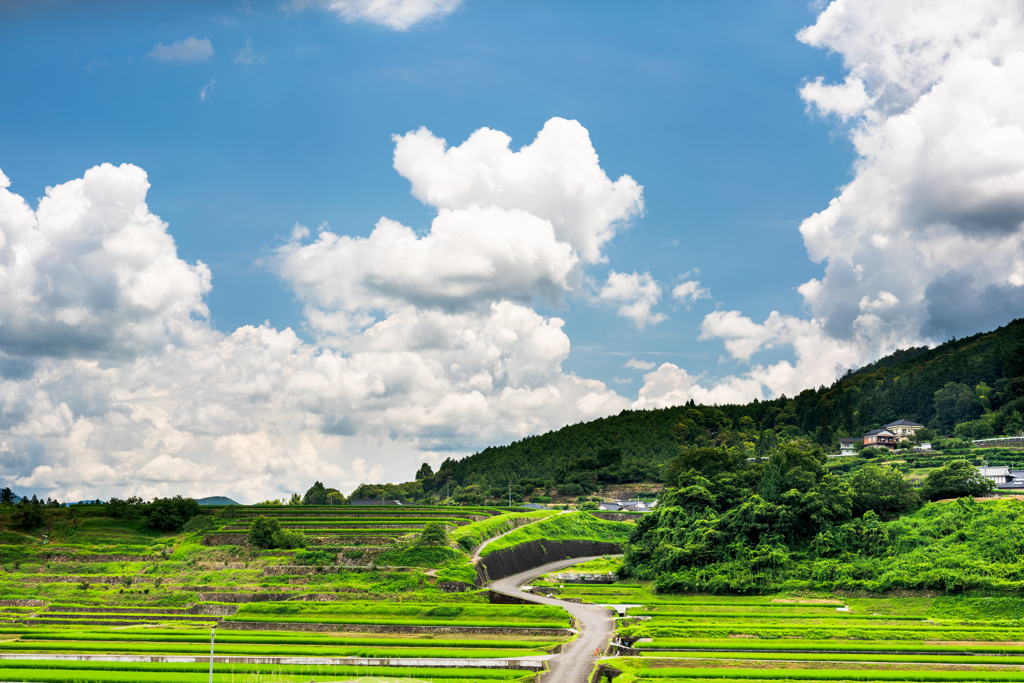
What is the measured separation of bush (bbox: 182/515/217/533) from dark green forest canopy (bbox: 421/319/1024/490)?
6342cm

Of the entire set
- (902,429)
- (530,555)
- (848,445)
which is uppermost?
(902,429)

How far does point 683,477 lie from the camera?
6488 cm

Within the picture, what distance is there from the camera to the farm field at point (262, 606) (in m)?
32.0

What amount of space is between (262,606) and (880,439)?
90.7 metres

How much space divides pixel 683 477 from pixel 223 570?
1593 inches

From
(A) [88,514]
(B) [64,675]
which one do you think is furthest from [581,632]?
(A) [88,514]

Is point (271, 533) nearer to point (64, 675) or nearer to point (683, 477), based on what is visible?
point (64, 675)

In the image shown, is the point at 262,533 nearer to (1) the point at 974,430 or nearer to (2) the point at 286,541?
(2) the point at 286,541

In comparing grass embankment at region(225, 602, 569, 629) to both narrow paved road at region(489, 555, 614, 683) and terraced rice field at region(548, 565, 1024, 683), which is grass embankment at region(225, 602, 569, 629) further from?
terraced rice field at region(548, 565, 1024, 683)

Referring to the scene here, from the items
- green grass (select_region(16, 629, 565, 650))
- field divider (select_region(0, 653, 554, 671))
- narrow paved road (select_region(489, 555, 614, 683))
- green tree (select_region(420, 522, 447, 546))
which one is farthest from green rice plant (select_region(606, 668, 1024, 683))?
green tree (select_region(420, 522, 447, 546))

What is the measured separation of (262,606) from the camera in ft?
151

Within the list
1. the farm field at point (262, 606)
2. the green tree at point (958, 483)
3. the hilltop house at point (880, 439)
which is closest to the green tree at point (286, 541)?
the farm field at point (262, 606)

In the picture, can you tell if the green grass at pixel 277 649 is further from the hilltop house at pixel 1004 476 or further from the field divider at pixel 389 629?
the hilltop house at pixel 1004 476

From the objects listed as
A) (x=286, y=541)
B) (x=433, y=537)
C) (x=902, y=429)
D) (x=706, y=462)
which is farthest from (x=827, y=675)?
(x=902, y=429)
